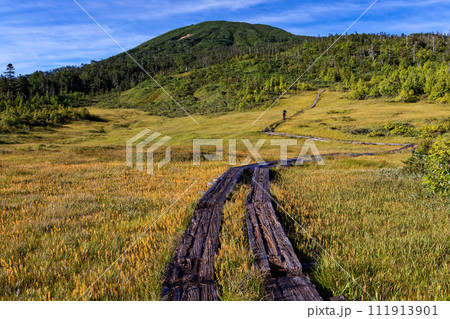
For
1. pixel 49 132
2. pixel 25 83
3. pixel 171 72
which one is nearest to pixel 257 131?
pixel 49 132

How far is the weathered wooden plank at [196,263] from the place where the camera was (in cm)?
291

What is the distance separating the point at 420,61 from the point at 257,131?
121m

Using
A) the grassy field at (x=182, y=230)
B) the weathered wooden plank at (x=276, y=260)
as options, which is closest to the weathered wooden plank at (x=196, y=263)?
the grassy field at (x=182, y=230)

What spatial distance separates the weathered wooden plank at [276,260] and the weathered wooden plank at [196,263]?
2.17ft

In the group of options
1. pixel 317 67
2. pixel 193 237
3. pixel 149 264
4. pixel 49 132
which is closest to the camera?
pixel 149 264

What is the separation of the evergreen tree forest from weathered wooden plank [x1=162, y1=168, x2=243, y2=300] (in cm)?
6235

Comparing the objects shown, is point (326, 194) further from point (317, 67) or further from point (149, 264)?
point (317, 67)

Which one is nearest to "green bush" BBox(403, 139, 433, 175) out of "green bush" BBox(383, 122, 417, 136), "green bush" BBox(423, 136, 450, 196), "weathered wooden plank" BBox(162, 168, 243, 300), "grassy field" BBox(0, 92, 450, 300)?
"grassy field" BBox(0, 92, 450, 300)

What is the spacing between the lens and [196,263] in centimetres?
352

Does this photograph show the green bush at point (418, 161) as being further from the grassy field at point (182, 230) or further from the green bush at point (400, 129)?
the green bush at point (400, 129)

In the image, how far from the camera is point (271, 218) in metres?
5.22

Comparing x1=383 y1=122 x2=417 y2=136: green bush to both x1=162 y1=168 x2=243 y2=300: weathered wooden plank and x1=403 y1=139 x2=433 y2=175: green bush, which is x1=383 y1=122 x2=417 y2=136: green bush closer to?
x1=403 y1=139 x2=433 y2=175: green bush

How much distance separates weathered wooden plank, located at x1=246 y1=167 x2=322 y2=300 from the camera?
2912 millimetres

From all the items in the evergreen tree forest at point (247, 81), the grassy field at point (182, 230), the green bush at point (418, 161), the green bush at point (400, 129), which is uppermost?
the evergreen tree forest at point (247, 81)
